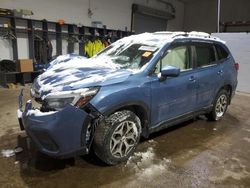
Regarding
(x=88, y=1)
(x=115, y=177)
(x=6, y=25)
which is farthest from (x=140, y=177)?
(x=88, y=1)

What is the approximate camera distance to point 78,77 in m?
2.60

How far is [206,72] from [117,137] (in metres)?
1.84

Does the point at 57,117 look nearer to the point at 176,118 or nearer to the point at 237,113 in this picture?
the point at 176,118

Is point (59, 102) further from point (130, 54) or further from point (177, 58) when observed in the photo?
point (177, 58)

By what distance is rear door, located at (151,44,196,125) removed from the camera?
2.98 metres

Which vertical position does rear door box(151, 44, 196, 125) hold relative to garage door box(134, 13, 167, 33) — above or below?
below

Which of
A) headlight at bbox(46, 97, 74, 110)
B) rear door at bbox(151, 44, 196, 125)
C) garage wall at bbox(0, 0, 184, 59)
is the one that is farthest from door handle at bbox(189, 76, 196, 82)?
garage wall at bbox(0, 0, 184, 59)

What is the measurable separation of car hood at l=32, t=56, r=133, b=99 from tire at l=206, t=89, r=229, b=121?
6.76 feet

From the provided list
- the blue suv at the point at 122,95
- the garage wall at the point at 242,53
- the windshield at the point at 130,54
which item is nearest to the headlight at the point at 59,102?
the blue suv at the point at 122,95

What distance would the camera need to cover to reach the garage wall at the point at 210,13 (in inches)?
514

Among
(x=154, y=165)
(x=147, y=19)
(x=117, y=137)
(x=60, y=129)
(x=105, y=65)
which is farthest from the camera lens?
(x=147, y=19)

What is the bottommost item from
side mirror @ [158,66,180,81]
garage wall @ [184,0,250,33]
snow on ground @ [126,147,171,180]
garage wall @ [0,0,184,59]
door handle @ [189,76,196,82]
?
snow on ground @ [126,147,171,180]

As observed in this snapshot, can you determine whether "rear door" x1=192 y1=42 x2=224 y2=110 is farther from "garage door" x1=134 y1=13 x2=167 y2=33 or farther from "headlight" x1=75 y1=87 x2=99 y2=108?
"garage door" x1=134 y1=13 x2=167 y2=33

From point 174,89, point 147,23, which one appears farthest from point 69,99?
point 147,23
